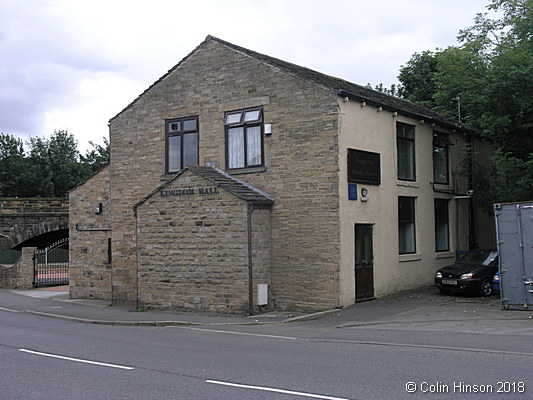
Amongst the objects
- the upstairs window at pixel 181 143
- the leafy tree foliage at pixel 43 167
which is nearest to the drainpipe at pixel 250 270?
the upstairs window at pixel 181 143

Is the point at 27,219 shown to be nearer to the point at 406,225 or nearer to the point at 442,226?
the point at 406,225

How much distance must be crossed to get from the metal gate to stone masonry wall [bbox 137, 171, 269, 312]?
1185 cm

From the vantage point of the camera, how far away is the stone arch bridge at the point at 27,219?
111 feet

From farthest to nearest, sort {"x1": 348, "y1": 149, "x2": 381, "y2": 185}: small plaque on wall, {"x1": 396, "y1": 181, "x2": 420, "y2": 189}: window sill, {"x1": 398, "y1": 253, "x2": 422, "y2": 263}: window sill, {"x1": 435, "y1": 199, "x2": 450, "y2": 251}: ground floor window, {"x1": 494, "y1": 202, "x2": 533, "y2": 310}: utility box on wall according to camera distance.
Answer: {"x1": 435, "y1": 199, "x2": 450, "y2": 251}: ground floor window
{"x1": 396, "y1": 181, "x2": 420, "y2": 189}: window sill
{"x1": 398, "y1": 253, "x2": 422, "y2": 263}: window sill
{"x1": 348, "y1": 149, "x2": 381, "y2": 185}: small plaque on wall
{"x1": 494, "y1": 202, "x2": 533, "y2": 310}: utility box on wall

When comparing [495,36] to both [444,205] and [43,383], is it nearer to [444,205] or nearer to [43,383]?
[444,205]

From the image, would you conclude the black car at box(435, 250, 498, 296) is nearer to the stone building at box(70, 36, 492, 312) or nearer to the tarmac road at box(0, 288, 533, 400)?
the tarmac road at box(0, 288, 533, 400)

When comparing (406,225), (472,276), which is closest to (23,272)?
(406,225)

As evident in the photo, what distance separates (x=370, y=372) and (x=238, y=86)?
12.0 meters

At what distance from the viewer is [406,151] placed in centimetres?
1991

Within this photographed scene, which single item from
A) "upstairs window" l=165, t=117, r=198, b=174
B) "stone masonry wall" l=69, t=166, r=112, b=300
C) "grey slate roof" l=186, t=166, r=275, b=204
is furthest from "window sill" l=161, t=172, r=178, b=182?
"stone masonry wall" l=69, t=166, r=112, b=300

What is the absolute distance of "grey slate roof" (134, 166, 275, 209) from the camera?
16891mm

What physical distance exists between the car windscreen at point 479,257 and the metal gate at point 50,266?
61.3ft

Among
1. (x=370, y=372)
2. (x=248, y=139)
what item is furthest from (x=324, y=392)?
(x=248, y=139)

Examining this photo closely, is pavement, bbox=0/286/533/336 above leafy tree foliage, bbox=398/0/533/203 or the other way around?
the other way around
